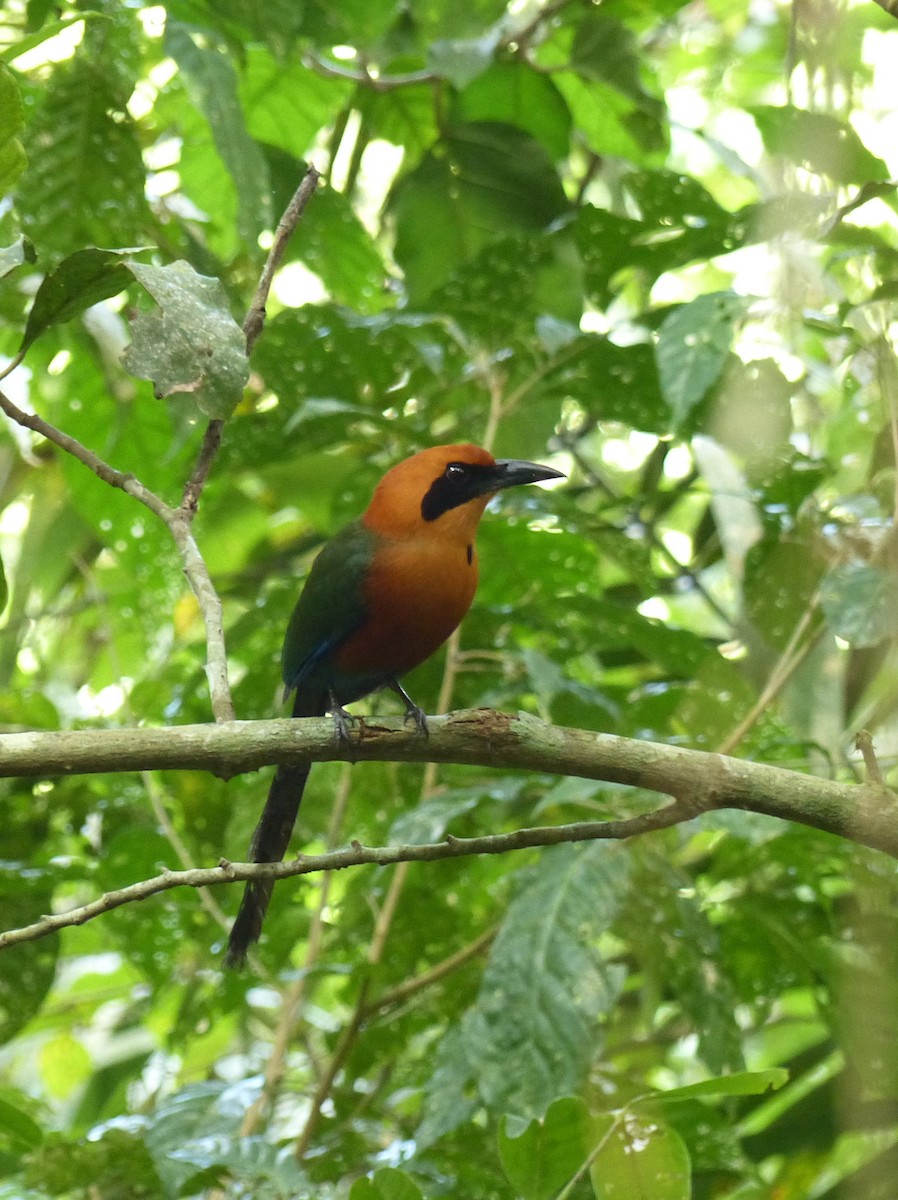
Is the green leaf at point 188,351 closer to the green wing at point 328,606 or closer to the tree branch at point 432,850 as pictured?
the tree branch at point 432,850

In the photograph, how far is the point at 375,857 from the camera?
193 cm

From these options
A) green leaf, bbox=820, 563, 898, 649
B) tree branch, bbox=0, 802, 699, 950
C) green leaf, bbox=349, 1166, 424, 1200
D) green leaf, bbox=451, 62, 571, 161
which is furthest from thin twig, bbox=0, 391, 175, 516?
green leaf, bbox=451, 62, 571, 161

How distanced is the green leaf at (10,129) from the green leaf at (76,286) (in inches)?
9.0

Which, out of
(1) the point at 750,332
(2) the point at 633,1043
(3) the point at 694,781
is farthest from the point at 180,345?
(2) the point at 633,1043

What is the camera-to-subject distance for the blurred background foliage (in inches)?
113

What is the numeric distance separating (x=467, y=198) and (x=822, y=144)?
1.25 m

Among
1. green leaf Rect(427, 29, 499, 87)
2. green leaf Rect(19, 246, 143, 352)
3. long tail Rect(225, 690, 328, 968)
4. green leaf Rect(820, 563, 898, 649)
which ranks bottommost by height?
long tail Rect(225, 690, 328, 968)

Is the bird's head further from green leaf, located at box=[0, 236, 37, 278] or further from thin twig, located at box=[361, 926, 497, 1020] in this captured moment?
green leaf, located at box=[0, 236, 37, 278]

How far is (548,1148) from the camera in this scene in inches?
77.5

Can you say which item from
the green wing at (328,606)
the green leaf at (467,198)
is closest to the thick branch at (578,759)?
the green wing at (328,606)

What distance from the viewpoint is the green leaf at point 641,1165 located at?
1.99 metres

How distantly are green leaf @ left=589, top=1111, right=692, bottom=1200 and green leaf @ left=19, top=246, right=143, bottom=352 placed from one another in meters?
1.45

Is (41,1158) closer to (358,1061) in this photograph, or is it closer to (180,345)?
(358,1061)

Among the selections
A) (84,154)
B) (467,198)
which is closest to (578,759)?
(84,154)
